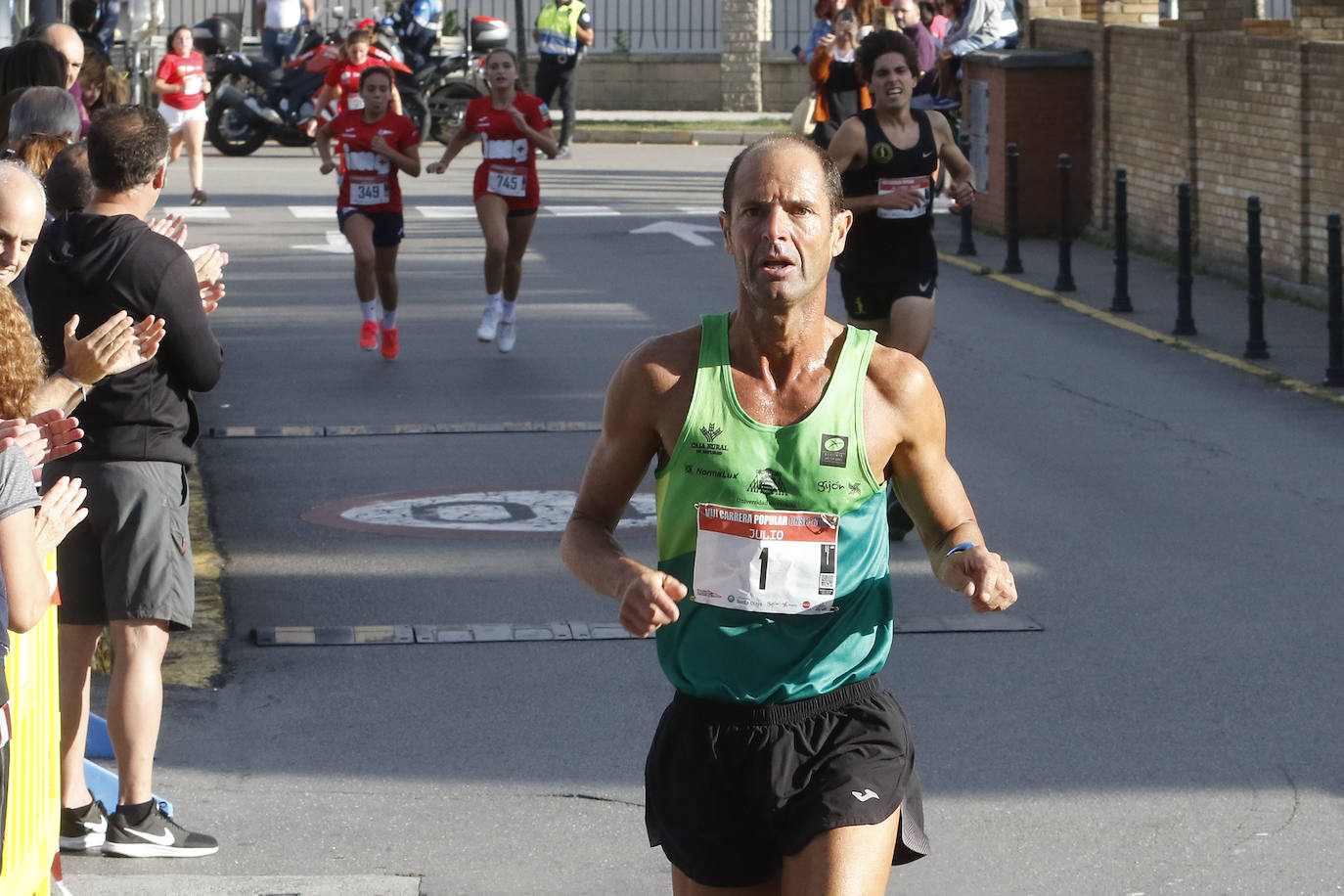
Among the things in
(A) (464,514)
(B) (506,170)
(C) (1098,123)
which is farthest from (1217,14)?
(A) (464,514)

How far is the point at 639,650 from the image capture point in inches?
302

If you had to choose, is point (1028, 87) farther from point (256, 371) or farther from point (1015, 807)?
point (1015, 807)

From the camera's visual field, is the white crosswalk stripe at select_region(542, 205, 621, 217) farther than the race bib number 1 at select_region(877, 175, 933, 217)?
Yes

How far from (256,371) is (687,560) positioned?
405 inches

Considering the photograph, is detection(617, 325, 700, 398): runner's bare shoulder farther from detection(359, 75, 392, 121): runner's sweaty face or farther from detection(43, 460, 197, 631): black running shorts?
detection(359, 75, 392, 121): runner's sweaty face

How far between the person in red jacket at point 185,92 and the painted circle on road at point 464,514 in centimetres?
1374

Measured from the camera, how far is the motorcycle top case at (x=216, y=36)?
30609 millimetres

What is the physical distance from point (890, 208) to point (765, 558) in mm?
5537

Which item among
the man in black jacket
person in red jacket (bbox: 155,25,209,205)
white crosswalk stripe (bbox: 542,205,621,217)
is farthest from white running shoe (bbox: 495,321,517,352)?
person in red jacket (bbox: 155,25,209,205)

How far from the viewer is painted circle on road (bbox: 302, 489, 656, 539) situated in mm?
9531

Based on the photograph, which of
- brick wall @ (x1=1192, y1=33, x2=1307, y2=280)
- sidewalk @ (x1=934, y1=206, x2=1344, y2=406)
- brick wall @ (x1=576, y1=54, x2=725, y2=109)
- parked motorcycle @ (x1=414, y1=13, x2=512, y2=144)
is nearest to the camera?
sidewalk @ (x1=934, y1=206, x2=1344, y2=406)

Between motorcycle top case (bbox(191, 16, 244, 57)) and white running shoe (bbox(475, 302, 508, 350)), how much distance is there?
17.2m

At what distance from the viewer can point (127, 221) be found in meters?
5.66

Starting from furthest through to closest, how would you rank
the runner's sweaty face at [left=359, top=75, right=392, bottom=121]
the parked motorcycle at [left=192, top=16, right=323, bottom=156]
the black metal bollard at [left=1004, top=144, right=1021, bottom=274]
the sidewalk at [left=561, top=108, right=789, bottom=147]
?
the sidewalk at [left=561, top=108, right=789, bottom=147], the parked motorcycle at [left=192, top=16, right=323, bottom=156], the black metal bollard at [left=1004, top=144, right=1021, bottom=274], the runner's sweaty face at [left=359, top=75, right=392, bottom=121]
